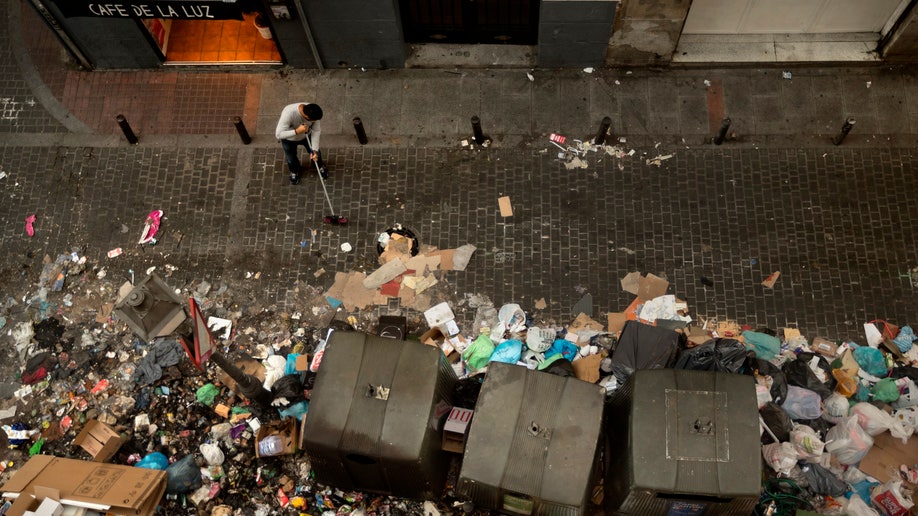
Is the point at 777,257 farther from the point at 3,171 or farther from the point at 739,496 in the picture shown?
the point at 3,171

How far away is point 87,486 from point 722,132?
868 cm

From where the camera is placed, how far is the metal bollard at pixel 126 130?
9688mm

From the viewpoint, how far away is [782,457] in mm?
7555

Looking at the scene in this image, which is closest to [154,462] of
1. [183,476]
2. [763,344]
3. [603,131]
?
[183,476]

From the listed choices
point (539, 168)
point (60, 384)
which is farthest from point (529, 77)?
point (60, 384)

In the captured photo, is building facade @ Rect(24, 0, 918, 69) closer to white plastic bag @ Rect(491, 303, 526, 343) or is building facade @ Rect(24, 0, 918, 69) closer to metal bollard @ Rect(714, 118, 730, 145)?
metal bollard @ Rect(714, 118, 730, 145)

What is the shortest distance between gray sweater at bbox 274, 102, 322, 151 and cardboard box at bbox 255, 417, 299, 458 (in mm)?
3400

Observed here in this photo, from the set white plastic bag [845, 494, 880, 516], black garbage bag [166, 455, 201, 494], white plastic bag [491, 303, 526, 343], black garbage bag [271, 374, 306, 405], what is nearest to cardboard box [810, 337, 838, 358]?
white plastic bag [845, 494, 880, 516]

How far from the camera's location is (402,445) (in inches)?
268

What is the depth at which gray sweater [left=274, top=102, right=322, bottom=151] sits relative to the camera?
882 cm

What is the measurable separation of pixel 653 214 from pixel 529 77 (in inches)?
108

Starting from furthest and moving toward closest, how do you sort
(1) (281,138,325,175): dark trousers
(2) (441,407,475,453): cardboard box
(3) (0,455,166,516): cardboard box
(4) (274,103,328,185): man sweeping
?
(1) (281,138,325,175): dark trousers
(4) (274,103,328,185): man sweeping
(2) (441,407,475,453): cardboard box
(3) (0,455,166,516): cardboard box

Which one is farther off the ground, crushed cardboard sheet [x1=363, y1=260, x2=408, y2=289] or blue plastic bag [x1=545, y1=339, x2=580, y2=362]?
crushed cardboard sheet [x1=363, y1=260, x2=408, y2=289]

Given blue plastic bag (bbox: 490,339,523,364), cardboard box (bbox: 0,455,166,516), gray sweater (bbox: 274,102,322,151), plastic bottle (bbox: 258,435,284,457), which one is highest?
gray sweater (bbox: 274,102,322,151)
